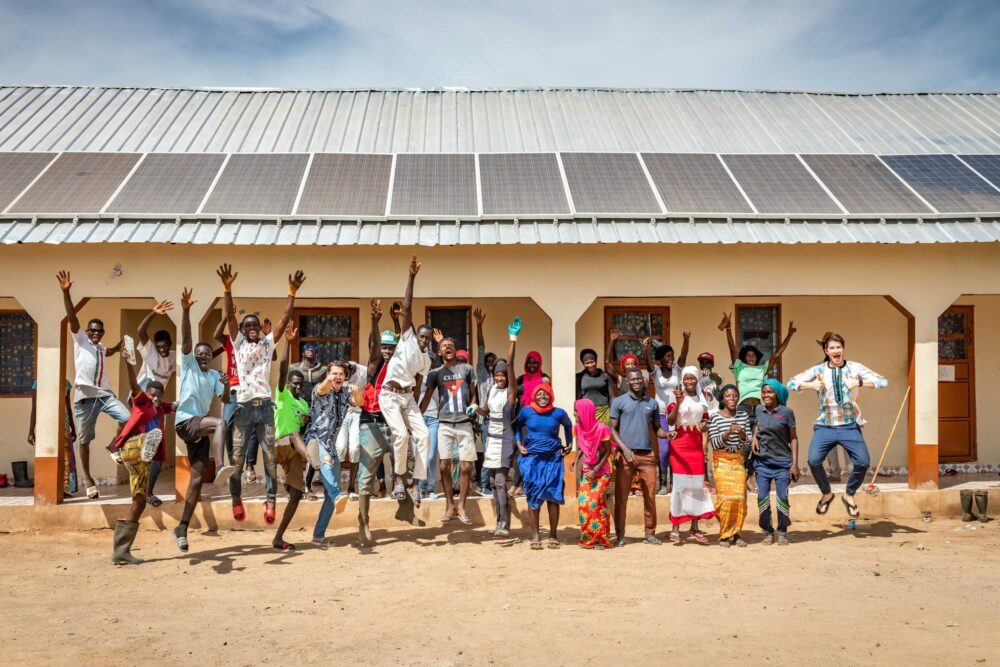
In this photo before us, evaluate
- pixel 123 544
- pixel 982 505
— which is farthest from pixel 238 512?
pixel 982 505

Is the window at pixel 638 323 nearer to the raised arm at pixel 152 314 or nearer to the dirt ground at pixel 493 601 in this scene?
the dirt ground at pixel 493 601

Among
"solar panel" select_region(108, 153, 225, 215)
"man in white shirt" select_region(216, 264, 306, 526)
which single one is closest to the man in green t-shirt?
"man in white shirt" select_region(216, 264, 306, 526)

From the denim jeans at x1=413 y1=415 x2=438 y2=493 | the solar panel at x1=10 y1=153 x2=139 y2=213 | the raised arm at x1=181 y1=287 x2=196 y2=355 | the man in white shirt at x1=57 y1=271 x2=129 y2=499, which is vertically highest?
the solar panel at x1=10 y1=153 x2=139 y2=213

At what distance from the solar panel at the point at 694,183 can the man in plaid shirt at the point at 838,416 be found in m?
1.99

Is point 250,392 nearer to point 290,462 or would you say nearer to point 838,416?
point 290,462

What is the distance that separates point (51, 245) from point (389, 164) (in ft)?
12.7

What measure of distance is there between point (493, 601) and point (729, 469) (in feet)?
9.71

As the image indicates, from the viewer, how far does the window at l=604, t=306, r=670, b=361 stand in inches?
454

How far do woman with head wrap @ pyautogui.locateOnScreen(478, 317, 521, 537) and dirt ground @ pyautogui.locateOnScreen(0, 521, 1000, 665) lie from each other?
16.2 inches

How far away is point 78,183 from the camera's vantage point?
9953 millimetres

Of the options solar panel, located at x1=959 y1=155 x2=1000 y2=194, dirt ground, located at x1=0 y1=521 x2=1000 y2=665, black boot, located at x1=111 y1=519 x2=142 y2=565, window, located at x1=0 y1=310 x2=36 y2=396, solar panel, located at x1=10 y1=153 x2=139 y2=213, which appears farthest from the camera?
window, located at x1=0 y1=310 x2=36 y2=396

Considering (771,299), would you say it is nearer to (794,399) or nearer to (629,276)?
(794,399)

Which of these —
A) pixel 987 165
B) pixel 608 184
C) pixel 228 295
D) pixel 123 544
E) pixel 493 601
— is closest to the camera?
pixel 493 601

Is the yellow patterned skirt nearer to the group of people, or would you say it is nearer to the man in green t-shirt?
the group of people
